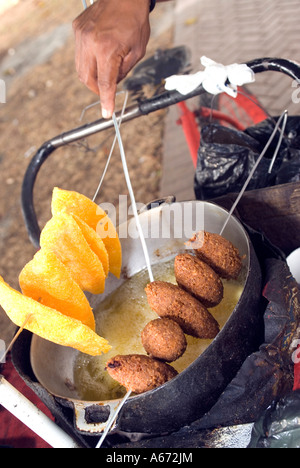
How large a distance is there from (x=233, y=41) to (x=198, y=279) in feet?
15.6

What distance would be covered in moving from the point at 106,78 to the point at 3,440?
1.65 meters

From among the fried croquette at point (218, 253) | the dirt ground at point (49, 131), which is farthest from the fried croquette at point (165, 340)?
the dirt ground at point (49, 131)

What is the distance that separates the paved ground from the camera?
4480 mm

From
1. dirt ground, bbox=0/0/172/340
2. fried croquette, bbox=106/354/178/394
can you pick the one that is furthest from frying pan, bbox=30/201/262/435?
dirt ground, bbox=0/0/172/340

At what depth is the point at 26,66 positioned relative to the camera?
25.4 ft

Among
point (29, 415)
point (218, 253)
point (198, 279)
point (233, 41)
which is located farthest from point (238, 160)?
point (233, 41)

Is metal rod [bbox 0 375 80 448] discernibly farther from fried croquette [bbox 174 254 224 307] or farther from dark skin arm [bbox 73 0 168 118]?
dark skin arm [bbox 73 0 168 118]

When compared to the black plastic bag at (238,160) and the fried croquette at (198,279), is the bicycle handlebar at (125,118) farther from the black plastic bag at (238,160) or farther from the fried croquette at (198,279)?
the fried croquette at (198,279)

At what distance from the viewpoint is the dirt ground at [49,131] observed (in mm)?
4816

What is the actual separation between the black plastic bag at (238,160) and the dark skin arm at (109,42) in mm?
817

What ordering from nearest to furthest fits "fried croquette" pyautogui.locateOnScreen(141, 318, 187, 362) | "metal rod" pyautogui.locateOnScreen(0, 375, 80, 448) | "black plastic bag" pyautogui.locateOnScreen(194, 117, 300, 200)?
"metal rod" pyautogui.locateOnScreen(0, 375, 80, 448) < "fried croquette" pyautogui.locateOnScreen(141, 318, 187, 362) < "black plastic bag" pyautogui.locateOnScreen(194, 117, 300, 200)

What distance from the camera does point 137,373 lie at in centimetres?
153

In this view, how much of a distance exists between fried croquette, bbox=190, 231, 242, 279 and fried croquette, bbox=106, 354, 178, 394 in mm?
491

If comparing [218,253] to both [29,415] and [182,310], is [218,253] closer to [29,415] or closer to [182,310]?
[182,310]
